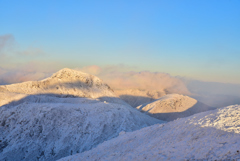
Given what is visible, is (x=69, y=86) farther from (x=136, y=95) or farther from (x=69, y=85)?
(x=136, y=95)

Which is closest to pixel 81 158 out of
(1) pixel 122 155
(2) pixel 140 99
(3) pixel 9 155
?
(1) pixel 122 155

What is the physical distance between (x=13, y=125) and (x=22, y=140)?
5.72ft

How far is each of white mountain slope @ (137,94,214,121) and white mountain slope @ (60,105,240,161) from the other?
20907 millimetres

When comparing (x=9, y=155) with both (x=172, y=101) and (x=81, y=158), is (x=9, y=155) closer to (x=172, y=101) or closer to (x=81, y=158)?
(x=81, y=158)

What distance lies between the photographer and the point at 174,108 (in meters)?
30.3

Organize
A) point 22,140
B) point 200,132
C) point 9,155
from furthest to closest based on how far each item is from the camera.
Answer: point 22,140, point 9,155, point 200,132

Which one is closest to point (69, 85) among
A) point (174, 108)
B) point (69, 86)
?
point (69, 86)

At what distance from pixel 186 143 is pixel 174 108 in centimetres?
2458

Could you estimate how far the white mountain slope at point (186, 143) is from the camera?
5.70 m

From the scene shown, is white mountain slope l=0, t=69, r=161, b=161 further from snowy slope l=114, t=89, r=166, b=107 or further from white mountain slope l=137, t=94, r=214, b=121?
snowy slope l=114, t=89, r=166, b=107

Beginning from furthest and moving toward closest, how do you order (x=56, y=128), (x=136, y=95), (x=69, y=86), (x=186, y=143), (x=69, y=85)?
1. (x=136, y=95)
2. (x=69, y=85)
3. (x=69, y=86)
4. (x=56, y=128)
5. (x=186, y=143)

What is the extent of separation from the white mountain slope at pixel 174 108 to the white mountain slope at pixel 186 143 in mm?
20907

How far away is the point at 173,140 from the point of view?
7.12m

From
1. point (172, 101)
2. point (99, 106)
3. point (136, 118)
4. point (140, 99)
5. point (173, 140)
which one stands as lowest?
point (140, 99)
